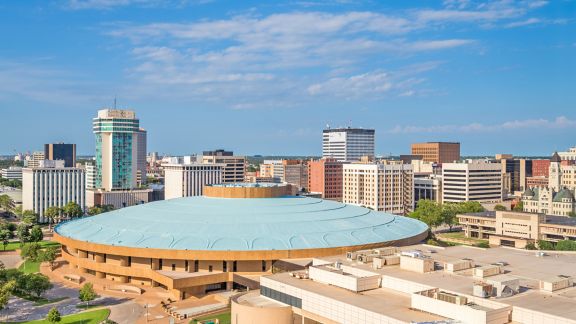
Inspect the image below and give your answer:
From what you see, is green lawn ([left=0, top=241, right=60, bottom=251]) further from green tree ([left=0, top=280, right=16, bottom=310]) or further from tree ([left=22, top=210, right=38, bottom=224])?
green tree ([left=0, top=280, right=16, bottom=310])

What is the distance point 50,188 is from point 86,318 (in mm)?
103745

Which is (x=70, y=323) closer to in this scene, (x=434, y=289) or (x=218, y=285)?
(x=218, y=285)

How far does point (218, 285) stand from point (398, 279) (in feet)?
83.7

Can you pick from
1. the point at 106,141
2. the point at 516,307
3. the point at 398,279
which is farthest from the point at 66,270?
the point at 106,141

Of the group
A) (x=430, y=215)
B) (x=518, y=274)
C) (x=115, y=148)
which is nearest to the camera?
(x=518, y=274)

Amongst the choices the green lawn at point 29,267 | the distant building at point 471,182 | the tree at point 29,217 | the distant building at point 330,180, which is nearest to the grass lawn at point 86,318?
the green lawn at point 29,267

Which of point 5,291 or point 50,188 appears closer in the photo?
point 5,291

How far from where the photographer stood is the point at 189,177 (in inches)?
6865

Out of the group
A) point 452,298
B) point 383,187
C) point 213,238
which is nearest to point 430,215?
point 383,187

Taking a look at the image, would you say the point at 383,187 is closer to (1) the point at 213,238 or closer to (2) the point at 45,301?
(1) the point at 213,238

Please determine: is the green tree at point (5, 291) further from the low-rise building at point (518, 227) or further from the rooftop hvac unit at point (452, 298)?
the low-rise building at point (518, 227)

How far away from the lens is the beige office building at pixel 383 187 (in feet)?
509

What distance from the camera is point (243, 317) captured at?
138 feet

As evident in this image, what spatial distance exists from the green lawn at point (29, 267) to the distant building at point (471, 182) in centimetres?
12429
